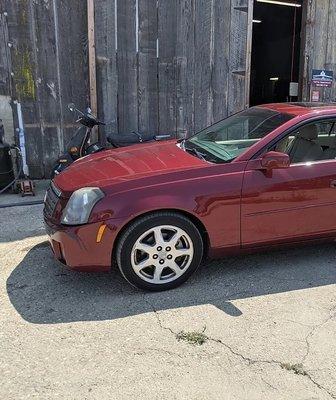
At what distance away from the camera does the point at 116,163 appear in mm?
4035

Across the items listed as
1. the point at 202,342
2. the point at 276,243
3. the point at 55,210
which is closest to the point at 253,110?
the point at 276,243

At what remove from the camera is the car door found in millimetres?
3768

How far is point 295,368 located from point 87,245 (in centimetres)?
166

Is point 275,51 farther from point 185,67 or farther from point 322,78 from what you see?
point 185,67

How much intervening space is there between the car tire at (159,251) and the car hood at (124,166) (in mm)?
391

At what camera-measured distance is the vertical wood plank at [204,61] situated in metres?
7.18

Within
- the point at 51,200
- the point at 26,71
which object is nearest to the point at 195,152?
the point at 51,200

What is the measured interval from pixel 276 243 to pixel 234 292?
1.95 feet

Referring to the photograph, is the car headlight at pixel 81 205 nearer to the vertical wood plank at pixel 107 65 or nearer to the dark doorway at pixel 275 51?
the vertical wood plank at pixel 107 65

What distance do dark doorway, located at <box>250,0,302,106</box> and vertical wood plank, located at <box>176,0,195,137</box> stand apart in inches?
99.6

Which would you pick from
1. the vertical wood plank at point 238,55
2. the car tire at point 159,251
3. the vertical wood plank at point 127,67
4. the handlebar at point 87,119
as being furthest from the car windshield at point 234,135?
the vertical wood plank at point 238,55

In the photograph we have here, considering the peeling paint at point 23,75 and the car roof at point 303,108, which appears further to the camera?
the peeling paint at point 23,75

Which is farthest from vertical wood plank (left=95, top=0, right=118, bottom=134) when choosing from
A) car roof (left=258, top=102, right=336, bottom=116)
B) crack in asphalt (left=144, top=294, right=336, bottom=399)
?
crack in asphalt (left=144, top=294, right=336, bottom=399)

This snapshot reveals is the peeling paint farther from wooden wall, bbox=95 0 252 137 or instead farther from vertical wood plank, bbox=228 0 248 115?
vertical wood plank, bbox=228 0 248 115
